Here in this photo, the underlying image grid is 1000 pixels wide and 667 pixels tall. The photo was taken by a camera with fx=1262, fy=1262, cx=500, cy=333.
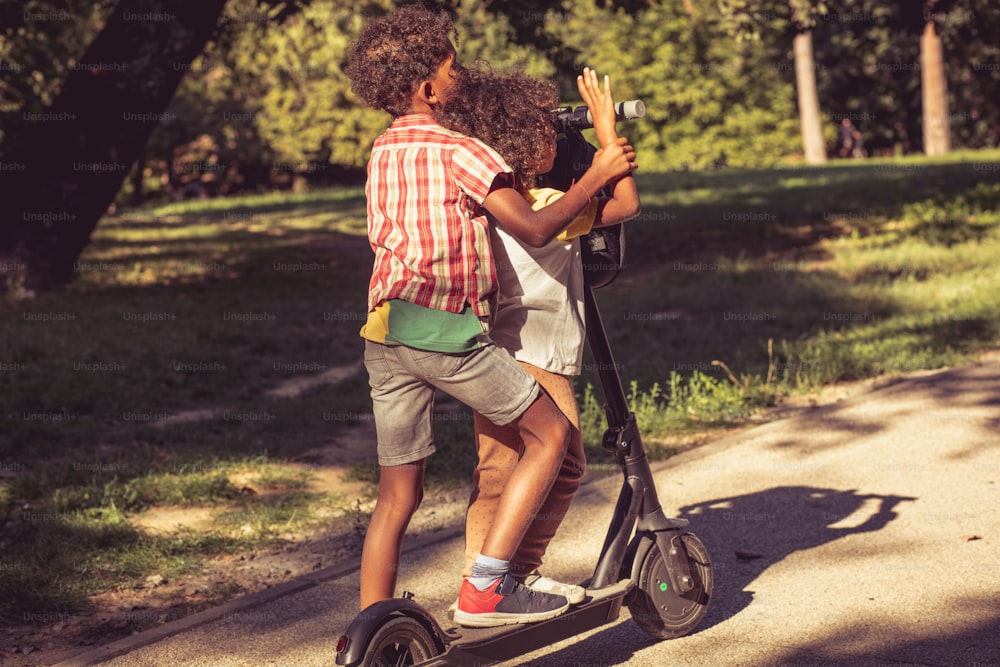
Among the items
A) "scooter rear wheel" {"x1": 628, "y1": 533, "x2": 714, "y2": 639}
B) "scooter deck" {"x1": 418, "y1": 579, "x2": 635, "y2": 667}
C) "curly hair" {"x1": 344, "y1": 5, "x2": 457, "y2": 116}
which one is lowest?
"scooter rear wheel" {"x1": 628, "y1": 533, "x2": 714, "y2": 639}

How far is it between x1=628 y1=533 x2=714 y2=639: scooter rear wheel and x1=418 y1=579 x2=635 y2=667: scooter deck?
0.61ft

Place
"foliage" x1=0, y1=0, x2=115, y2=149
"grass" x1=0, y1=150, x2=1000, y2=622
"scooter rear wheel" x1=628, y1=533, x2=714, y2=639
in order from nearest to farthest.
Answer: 1. "scooter rear wheel" x1=628, y1=533, x2=714, y2=639
2. "grass" x1=0, y1=150, x2=1000, y2=622
3. "foliage" x1=0, y1=0, x2=115, y2=149

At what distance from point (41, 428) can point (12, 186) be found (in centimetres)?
589

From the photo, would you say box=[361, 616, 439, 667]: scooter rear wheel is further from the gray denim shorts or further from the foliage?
the foliage

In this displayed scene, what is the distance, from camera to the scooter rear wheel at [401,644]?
3324 millimetres

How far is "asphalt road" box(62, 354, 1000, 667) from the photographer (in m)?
4.08

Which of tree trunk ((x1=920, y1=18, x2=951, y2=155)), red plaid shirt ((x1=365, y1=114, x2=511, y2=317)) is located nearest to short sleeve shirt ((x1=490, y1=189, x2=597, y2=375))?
red plaid shirt ((x1=365, y1=114, x2=511, y2=317))

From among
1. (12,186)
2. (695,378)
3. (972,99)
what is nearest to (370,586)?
(695,378)

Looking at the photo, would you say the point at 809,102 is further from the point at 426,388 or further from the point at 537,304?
the point at 426,388

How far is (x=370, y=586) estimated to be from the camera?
3.55 meters

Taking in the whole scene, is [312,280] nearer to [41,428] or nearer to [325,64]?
[41,428]

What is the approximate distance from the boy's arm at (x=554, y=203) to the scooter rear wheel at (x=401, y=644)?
108 centimetres

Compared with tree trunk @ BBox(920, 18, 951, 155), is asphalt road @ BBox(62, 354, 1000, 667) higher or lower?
lower

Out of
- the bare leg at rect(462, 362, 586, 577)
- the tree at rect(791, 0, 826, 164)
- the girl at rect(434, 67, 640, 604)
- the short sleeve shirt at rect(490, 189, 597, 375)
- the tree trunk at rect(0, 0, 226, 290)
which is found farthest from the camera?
the tree at rect(791, 0, 826, 164)
